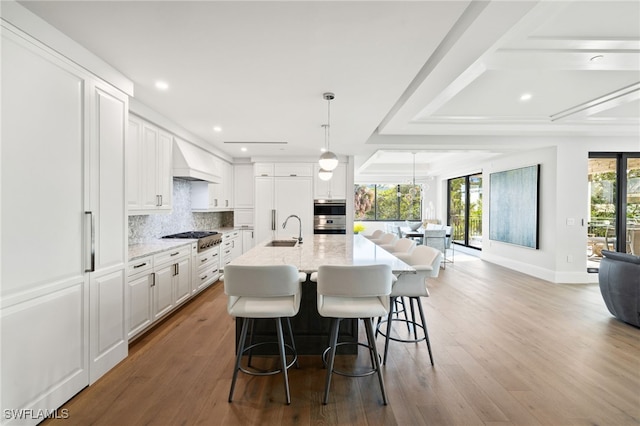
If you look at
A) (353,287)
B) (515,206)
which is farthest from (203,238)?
(515,206)

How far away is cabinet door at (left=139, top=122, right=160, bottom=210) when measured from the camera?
3619mm

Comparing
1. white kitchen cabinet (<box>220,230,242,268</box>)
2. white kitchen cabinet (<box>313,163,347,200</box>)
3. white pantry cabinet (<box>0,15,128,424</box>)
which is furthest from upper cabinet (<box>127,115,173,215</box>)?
white kitchen cabinet (<box>313,163,347,200</box>)

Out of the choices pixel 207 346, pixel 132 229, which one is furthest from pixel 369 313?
pixel 132 229

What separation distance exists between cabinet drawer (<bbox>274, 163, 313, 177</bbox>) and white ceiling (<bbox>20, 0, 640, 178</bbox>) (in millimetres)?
1996

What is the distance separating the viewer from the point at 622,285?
3479mm

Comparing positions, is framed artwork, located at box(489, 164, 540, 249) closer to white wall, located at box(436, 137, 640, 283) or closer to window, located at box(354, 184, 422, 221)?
white wall, located at box(436, 137, 640, 283)

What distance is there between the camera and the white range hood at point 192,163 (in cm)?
441

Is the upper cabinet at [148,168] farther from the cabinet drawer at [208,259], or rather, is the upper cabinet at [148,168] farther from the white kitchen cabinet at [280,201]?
the white kitchen cabinet at [280,201]

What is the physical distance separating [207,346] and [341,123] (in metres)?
3.12

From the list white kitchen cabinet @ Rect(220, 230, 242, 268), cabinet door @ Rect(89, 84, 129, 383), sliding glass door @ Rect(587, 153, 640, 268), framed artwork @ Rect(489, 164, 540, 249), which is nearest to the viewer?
cabinet door @ Rect(89, 84, 129, 383)

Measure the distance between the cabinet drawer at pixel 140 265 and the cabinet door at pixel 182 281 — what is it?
635 millimetres

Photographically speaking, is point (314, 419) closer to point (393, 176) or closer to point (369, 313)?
point (369, 313)

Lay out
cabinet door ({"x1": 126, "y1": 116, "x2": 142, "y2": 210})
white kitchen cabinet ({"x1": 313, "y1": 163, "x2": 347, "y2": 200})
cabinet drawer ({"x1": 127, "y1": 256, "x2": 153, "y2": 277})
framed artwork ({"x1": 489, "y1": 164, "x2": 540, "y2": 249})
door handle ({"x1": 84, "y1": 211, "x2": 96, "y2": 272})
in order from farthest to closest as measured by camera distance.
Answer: white kitchen cabinet ({"x1": 313, "y1": 163, "x2": 347, "y2": 200}), framed artwork ({"x1": 489, "y1": 164, "x2": 540, "y2": 249}), cabinet door ({"x1": 126, "y1": 116, "x2": 142, "y2": 210}), cabinet drawer ({"x1": 127, "y1": 256, "x2": 153, "y2": 277}), door handle ({"x1": 84, "y1": 211, "x2": 96, "y2": 272})

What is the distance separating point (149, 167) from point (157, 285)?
4.75 feet
